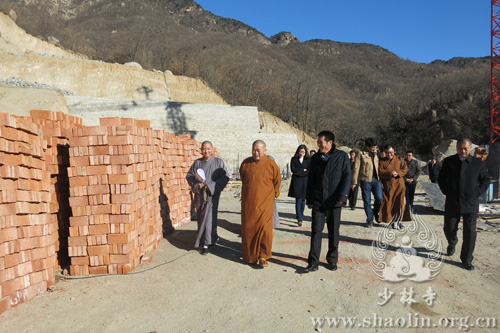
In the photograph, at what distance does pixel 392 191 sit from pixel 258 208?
3458 millimetres

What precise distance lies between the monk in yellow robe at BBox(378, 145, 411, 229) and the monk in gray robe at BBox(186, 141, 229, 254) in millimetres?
3440

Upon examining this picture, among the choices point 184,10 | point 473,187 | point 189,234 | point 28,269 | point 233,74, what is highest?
point 184,10

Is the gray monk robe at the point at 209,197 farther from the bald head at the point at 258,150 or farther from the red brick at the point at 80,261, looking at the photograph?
the red brick at the point at 80,261

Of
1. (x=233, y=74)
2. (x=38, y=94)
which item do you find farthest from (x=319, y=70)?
(x=38, y=94)

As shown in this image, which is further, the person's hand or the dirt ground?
the person's hand

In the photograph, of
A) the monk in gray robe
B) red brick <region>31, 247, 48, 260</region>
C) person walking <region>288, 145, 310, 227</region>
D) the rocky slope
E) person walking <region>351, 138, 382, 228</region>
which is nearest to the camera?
red brick <region>31, 247, 48, 260</region>

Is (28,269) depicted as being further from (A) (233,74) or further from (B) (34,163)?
(A) (233,74)

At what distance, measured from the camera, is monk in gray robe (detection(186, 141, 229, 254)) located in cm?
534

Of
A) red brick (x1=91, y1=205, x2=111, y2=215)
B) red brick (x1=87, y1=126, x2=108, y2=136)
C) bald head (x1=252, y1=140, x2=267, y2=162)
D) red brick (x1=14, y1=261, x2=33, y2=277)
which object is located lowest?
red brick (x1=14, y1=261, x2=33, y2=277)

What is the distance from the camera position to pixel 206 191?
5.35m

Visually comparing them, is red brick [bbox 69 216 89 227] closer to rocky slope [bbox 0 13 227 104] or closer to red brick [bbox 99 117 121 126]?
red brick [bbox 99 117 121 126]

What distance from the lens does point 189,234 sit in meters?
6.70

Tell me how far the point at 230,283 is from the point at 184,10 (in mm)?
147281

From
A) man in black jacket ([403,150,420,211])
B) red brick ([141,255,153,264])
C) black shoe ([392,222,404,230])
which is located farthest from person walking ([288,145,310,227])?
red brick ([141,255,153,264])
